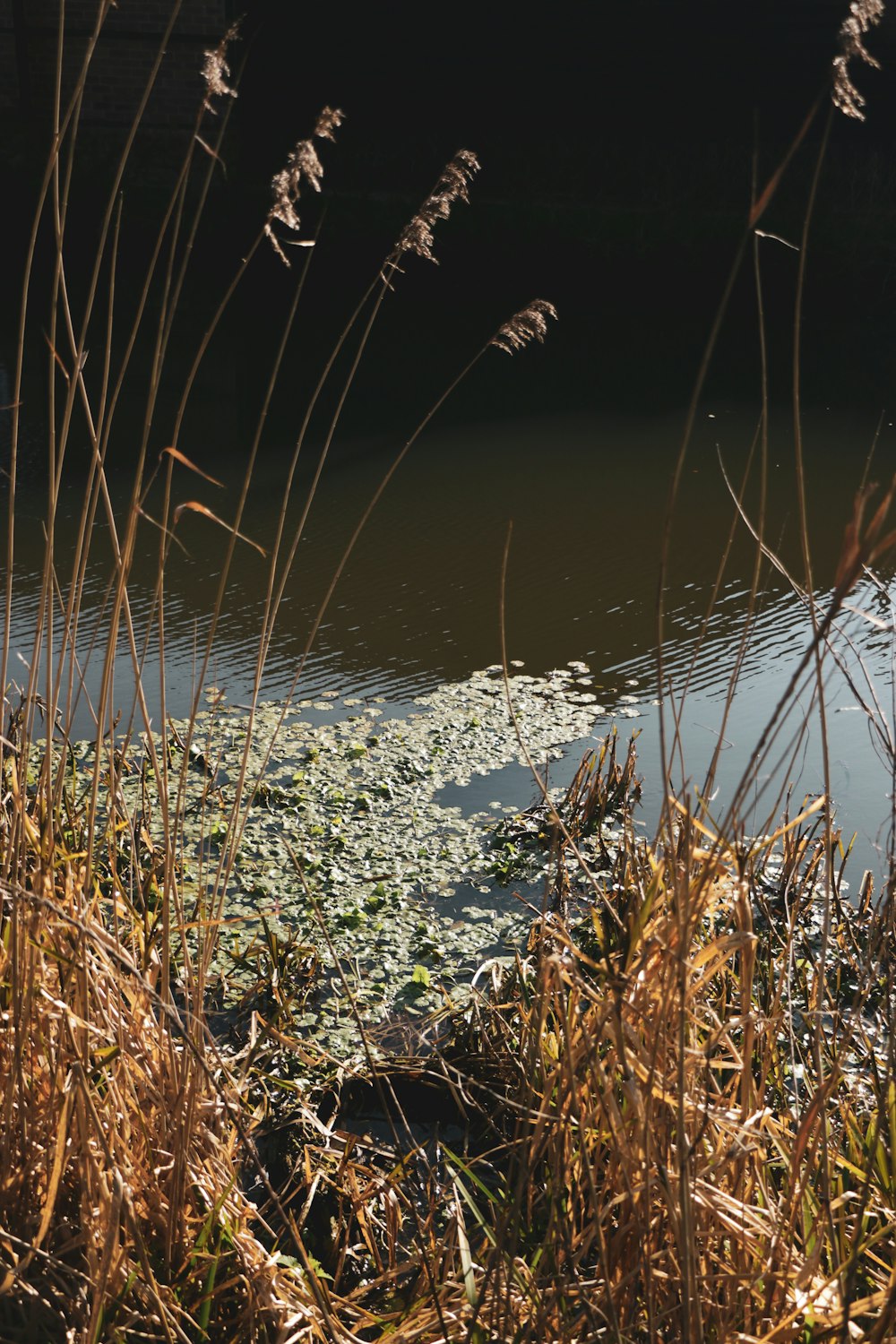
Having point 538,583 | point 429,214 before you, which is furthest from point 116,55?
point 429,214

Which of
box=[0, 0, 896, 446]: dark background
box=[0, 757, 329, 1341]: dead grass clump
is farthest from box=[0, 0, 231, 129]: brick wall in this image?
box=[0, 757, 329, 1341]: dead grass clump

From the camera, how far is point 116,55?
29.5 feet

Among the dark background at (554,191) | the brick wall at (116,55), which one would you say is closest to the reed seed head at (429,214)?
the dark background at (554,191)

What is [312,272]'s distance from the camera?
867cm

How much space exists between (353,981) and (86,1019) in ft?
3.13

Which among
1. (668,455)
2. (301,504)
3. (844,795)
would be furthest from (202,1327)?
(668,455)

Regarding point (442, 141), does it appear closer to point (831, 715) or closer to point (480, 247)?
point (480, 247)

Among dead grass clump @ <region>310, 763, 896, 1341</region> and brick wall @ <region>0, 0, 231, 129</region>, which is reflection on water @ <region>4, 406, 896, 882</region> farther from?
brick wall @ <region>0, 0, 231, 129</region>

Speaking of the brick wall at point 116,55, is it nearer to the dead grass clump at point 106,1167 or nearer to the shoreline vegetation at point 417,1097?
the shoreline vegetation at point 417,1097

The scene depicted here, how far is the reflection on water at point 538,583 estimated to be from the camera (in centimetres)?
306

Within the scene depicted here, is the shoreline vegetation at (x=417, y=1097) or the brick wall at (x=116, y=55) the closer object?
the shoreline vegetation at (x=417, y=1097)

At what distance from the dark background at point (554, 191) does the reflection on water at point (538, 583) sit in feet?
3.36

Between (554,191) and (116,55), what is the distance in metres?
3.30

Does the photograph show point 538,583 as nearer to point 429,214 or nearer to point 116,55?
point 429,214
